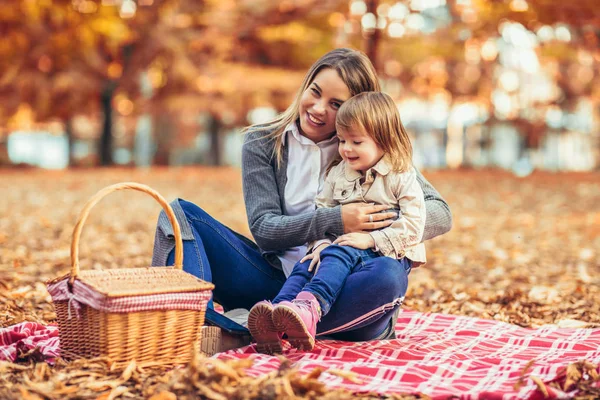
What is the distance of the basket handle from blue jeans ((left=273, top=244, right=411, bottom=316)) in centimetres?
44

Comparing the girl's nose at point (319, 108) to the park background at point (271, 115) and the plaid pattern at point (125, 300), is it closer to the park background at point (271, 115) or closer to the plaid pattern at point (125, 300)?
the plaid pattern at point (125, 300)

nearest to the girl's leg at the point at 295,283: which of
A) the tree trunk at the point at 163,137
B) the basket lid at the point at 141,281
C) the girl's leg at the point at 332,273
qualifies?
the girl's leg at the point at 332,273

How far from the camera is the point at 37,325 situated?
3355 mm

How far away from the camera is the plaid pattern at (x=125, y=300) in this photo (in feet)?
8.50

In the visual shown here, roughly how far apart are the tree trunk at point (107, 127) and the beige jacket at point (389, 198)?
1496cm

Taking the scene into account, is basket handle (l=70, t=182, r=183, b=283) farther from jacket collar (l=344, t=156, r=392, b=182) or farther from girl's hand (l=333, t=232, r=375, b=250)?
jacket collar (l=344, t=156, r=392, b=182)

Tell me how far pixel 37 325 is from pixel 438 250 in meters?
4.49

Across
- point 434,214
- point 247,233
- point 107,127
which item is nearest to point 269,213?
point 434,214

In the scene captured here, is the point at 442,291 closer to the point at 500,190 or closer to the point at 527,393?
the point at 527,393

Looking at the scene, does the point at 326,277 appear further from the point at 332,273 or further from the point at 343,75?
the point at 343,75

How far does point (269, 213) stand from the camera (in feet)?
11.1

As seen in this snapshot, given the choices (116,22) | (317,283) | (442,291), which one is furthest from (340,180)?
(116,22)

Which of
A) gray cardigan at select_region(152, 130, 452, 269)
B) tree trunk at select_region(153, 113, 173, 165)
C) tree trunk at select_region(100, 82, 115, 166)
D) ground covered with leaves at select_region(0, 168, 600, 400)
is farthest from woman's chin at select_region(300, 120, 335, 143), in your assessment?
tree trunk at select_region(153, 113, 173, 165)

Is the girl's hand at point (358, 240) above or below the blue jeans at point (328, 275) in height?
above
